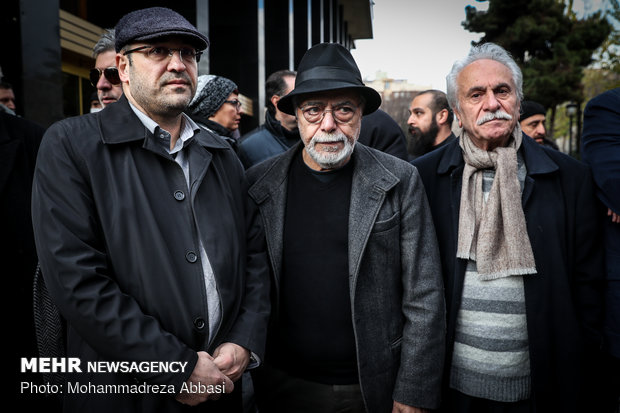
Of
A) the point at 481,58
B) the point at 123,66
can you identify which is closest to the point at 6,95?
the point at 123,66

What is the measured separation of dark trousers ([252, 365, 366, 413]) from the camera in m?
2.20

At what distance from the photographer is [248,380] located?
3.53 metres

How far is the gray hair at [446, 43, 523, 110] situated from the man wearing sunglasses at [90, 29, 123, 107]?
86.6 inches

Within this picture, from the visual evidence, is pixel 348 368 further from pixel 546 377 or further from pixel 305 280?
pixel 546 377

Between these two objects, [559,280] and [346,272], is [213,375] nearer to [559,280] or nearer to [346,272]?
[346,272]

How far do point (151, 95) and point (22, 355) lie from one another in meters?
1.57

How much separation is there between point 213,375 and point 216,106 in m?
2.50

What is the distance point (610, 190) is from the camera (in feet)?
7.22

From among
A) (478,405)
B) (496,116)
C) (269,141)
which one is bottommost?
(478,405)

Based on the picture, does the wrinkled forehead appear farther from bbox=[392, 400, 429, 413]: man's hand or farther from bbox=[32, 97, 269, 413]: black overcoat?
bbox=[392, 400, 429, 413]: man's hand

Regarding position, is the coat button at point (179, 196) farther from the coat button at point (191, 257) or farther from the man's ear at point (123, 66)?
the man's ear at point (123, 66)

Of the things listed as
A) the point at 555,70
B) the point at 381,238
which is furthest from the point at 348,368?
the point at 555,70

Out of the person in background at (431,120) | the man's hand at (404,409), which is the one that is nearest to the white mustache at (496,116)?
the man's hand at (404,409)

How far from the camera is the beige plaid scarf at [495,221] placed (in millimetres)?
2189
